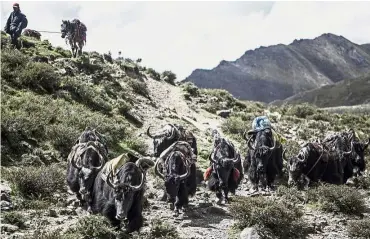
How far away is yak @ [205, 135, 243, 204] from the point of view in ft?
39.5

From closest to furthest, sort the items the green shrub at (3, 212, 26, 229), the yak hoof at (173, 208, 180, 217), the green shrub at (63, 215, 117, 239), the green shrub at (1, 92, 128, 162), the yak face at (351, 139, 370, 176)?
the green shrub at (63, 215, 117, 239)
the green shrub at (3, 212, 26, 229)
the yak hoof at (173, 208, 180, 217)
the green shrub at (1, 92, 128, 162)
the yak face at (351, 139, 370, 176)

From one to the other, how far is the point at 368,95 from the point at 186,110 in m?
62.8

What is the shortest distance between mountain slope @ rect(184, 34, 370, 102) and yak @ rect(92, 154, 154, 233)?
319 feet

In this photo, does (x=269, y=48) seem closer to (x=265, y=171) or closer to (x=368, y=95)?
(x=368, y=95)

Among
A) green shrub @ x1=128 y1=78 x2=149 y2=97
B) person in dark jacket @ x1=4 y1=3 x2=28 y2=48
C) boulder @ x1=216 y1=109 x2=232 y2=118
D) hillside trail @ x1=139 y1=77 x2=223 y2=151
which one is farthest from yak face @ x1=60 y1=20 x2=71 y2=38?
boulder @ x1=216 y1=109 x2=232 y2=118

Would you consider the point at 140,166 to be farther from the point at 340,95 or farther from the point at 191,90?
the point at 340,95

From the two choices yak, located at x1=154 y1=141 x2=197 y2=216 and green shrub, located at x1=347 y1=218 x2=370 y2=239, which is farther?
yak, located at x1=154 y1=141 x2=197 y2=216

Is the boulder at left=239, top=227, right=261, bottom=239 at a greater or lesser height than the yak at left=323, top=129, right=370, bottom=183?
lesser

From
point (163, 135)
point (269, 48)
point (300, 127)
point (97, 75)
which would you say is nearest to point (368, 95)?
point (269, 48)

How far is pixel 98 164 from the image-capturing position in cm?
1038

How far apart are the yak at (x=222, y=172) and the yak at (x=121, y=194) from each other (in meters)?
3.27

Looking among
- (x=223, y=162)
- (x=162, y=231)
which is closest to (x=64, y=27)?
(x=223, y=162)

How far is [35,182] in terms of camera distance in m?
11.2

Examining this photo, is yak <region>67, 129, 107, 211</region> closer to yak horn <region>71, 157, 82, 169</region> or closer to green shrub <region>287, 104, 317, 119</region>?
yak horn <region>71, 157, 82, 169</region>
